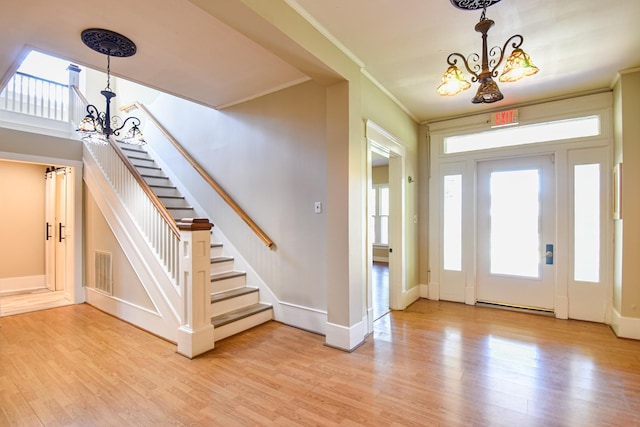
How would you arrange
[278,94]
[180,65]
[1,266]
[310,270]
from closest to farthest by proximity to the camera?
[180,65], [310,270], [278,94], [1,266]

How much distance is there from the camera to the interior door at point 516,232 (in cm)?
415

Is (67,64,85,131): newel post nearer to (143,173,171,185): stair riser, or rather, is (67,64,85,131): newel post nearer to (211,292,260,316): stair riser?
(143,173,171,185): stair riser

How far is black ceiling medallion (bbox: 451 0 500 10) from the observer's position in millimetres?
2227

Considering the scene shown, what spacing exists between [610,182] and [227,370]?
15.6ft

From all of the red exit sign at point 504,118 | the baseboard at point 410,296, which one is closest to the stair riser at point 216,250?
the baseboard at point 410,296

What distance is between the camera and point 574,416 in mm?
2045

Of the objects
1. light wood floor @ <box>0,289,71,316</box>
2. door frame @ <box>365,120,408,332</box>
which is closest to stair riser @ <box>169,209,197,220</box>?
light wood floor @ <box>0,289,71,316</box>

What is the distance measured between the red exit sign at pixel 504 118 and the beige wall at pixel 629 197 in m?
1.05

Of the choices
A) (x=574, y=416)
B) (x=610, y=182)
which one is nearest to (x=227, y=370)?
(x=574, y=416)

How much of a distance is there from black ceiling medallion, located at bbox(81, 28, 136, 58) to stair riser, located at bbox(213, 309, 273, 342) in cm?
287

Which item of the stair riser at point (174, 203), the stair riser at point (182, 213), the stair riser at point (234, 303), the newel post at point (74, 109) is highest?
the newel post at point (74, 109)

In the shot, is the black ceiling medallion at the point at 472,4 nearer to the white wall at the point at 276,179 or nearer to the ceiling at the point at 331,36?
the ceiling at the point at 331,36

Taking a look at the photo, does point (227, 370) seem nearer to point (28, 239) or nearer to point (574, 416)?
point (574, 416)

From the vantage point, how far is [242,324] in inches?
138
